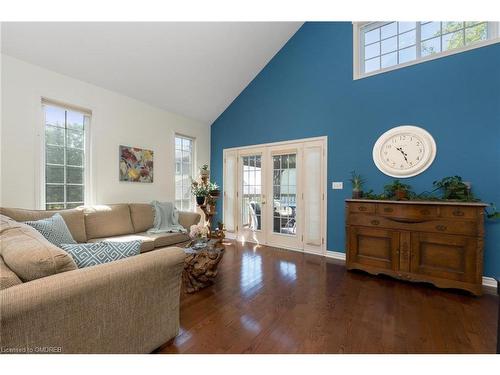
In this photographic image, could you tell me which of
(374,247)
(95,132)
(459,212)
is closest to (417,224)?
(459,212)

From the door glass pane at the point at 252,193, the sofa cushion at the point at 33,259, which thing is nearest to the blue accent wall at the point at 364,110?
the door glass pane at the point at 252,193

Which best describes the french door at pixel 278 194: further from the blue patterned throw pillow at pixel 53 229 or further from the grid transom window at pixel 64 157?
the blue patterned throw pillow at pixel 53 229

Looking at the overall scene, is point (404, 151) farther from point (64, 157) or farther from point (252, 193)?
point (64, 157)

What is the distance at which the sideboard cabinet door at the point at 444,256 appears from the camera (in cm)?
239

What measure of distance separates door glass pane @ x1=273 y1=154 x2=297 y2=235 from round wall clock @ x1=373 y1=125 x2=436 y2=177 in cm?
143

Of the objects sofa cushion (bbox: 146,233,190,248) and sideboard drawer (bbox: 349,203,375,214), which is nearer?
sideboard drawer (bbox: 349,203,375,214)

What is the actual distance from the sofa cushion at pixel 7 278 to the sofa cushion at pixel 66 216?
2046mm

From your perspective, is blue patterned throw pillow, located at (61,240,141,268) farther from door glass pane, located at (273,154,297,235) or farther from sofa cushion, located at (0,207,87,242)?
door glass pane, located at (273,154,297,235)

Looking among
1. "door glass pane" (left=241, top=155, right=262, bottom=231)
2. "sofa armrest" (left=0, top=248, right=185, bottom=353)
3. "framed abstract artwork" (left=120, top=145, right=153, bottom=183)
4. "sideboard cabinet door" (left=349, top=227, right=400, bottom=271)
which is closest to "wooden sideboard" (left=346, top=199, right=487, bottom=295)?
"sideboard cabinet door" (left=349, top=227, right=400, bottom=271)

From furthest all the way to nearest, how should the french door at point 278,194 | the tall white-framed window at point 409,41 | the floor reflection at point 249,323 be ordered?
the french door at point 278,194
the tall white-framed window at point 409,41
the floor reflection at point 249,323

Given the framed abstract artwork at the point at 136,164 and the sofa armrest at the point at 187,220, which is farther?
the sofa armrest at the point at 187,220

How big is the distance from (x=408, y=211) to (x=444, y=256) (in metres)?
0.60

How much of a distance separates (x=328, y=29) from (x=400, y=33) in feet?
3.67

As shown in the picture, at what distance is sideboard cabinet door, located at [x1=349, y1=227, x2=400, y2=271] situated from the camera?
2.80 metres
